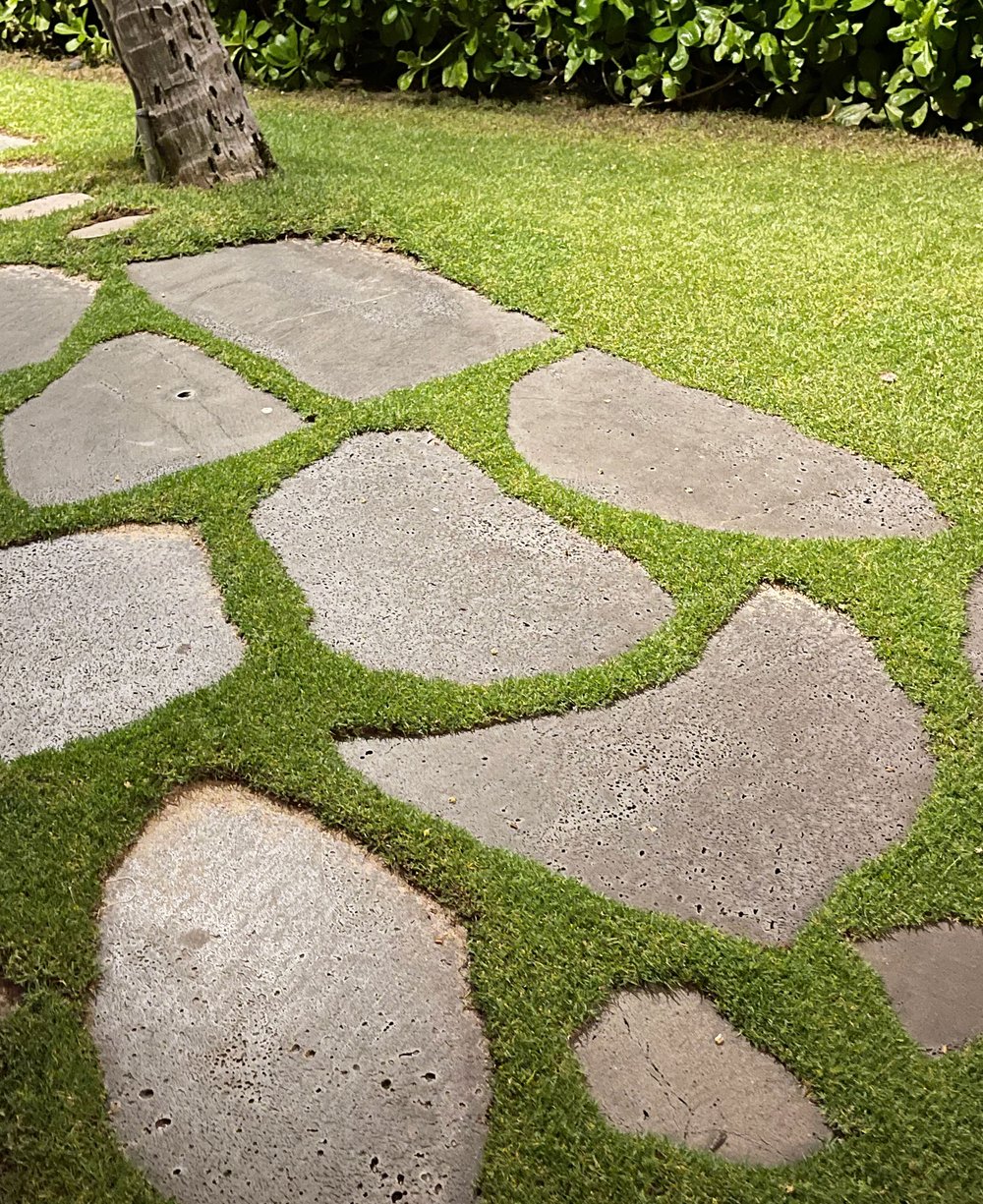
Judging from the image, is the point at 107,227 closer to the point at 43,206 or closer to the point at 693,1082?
the point at 43,206

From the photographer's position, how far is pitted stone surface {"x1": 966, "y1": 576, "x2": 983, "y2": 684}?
2253 mm

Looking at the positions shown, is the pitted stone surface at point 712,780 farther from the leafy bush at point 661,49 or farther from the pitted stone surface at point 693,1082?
the leafy bush at point 661,49

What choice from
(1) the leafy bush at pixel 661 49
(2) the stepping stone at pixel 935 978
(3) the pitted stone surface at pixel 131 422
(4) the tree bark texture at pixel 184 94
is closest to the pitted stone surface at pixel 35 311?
(3) the pitted stone surface at pixel 131 422

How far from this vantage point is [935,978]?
168 centimetres

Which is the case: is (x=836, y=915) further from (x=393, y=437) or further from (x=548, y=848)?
(x=393, y=437)

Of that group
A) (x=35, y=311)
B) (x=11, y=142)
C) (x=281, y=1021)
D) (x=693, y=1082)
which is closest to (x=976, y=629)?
(x=693, y=1082)

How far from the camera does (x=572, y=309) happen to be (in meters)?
3.62

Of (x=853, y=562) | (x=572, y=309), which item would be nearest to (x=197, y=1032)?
(x=853, y=562)

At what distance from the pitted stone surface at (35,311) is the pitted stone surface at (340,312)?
0.24 metres

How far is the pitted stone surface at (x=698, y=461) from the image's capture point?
8.71 ft

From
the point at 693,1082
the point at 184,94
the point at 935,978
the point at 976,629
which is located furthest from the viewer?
the point at 184,94

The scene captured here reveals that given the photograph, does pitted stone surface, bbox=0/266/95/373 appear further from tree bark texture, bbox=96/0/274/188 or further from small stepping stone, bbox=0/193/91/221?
tree bark texture, bbox=96/0/274/188

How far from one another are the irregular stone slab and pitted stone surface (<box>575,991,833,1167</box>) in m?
3.54

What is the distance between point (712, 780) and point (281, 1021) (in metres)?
0.82
